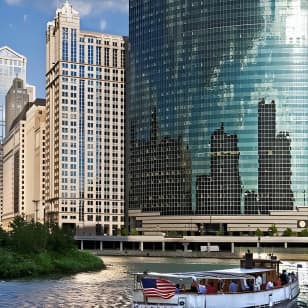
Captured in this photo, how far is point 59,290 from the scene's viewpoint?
89.2 metres

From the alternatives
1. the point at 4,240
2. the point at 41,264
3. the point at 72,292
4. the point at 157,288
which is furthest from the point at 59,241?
the point at 157,288

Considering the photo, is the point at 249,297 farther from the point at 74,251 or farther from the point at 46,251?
the point at 74,251

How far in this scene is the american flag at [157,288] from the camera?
6041 cm

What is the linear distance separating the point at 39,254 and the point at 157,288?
205 ft

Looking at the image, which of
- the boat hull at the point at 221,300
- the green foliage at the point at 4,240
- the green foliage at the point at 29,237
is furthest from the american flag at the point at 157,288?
the green foliage at the point at 4,240

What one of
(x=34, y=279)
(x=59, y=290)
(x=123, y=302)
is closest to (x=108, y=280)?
(x=34, y=279)

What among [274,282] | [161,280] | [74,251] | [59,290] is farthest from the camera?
[74,251]

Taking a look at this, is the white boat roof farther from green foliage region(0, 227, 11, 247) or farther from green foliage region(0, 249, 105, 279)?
green foliage region(0, 227, 11, 247)

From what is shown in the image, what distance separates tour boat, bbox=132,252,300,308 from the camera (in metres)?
60.8

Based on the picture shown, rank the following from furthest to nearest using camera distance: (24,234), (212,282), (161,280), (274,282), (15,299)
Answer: (24,234) < (15,299) < (274,282) < (212,282) < (161,280)

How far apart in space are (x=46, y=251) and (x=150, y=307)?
65.9 m

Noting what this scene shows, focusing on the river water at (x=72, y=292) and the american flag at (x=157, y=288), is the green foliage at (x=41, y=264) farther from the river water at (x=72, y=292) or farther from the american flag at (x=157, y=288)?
the american flag at (x=157, y=288)

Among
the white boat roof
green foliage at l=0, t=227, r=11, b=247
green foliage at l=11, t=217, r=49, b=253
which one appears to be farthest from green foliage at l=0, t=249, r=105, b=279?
the white boat roof

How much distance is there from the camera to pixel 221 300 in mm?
63656
